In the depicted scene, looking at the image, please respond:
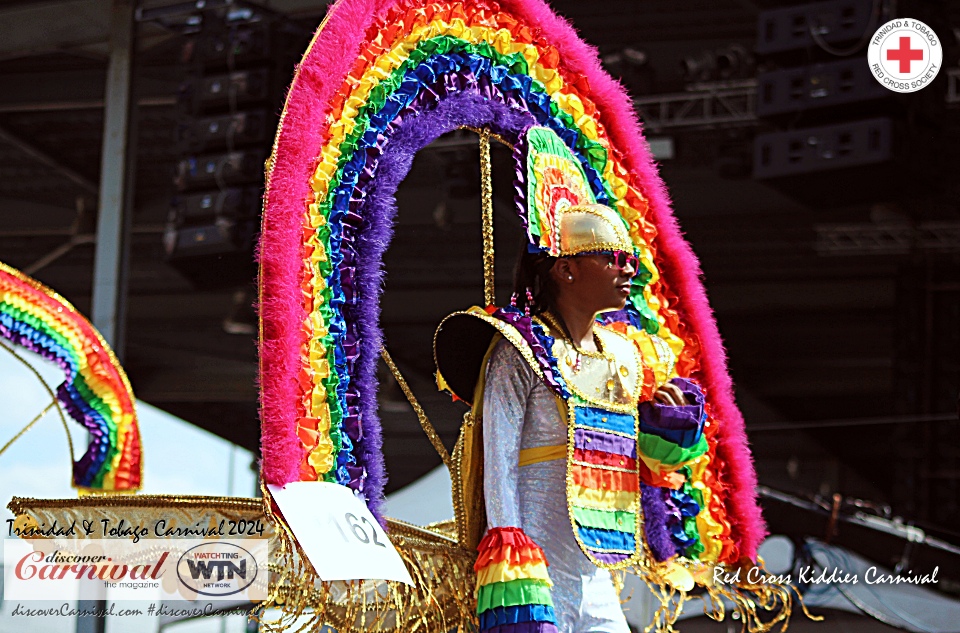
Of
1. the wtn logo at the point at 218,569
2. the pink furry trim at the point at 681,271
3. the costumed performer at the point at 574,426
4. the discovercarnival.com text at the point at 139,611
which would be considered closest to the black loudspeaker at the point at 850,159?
the pink furry trim at the point at 681,271

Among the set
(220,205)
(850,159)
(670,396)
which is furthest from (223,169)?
(670,396)

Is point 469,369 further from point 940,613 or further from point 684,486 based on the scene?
point 940,613

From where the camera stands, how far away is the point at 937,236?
8.81 metres

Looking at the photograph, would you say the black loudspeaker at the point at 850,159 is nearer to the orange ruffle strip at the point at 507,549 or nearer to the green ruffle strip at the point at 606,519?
the green ruffle strip at the point at 606,519

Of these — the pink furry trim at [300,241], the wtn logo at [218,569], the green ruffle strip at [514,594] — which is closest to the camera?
the pink furry trim at [300,241]

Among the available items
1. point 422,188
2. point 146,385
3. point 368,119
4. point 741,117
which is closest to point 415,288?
point 422,188

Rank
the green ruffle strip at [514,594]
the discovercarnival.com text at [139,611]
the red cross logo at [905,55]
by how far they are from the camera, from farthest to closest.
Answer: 1. the red cross logo at [905,55]
2. the discovercarnival.com text at [139,611]
3. the green ruffle strip at [514,594]

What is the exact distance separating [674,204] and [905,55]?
2.16 meters

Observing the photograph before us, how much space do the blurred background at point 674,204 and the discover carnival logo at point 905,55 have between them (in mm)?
75

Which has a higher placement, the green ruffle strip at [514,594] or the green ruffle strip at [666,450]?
the green ruffle strip at [666,450]

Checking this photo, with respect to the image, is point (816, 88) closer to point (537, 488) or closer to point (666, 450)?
point (666, 450)

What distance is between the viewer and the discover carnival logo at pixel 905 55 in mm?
6883

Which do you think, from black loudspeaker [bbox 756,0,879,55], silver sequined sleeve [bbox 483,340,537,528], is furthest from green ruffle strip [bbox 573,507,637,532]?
black loudspeaker [bbox 756,0,879,55]

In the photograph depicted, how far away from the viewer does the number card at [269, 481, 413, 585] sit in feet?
7.45
